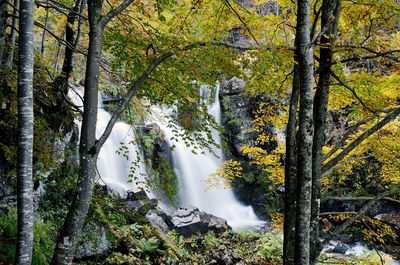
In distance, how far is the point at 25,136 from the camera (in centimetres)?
236

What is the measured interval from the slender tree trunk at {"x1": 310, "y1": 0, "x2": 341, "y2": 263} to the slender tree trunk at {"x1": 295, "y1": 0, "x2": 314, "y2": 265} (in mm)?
1201

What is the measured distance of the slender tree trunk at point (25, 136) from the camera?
229 centimetres

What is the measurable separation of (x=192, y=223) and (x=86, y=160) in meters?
8.44

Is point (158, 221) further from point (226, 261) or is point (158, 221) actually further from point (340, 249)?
point (340, 249)

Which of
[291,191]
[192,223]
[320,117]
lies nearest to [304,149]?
[291,191]

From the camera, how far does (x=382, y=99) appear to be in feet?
15.4

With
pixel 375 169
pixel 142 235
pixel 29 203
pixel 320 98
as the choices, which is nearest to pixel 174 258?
pixel 142 235

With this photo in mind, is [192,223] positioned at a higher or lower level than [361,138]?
lower

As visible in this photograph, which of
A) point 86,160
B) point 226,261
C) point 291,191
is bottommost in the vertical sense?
point 226,261

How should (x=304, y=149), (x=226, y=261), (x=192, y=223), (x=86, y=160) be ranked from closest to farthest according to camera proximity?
(x=86, y=160)
(x=304, y=149)
(x=226, y=261)
(x=192, y=223)

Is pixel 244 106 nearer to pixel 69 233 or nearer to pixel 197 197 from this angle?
pixel 197 197

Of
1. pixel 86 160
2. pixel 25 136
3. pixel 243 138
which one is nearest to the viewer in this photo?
pixel 25 136

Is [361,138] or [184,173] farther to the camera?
[184,173]

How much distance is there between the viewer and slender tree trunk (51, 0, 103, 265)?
103 inches
